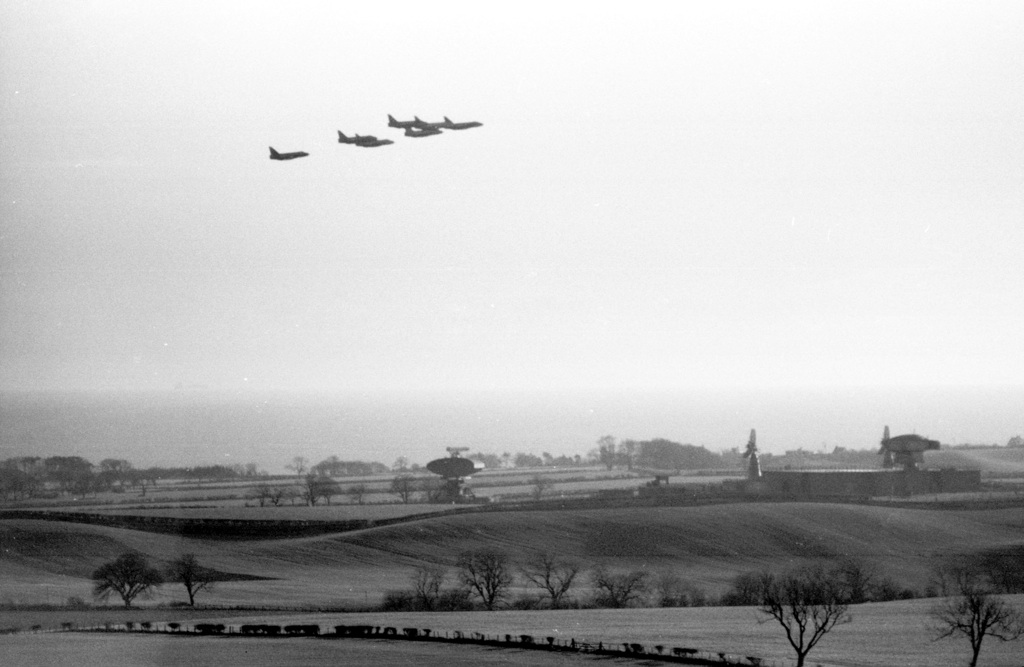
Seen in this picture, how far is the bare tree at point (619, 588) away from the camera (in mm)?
54156

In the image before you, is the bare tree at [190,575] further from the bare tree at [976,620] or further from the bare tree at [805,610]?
the bare tree at [976,620]

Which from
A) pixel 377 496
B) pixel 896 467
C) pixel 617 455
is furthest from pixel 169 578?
pixel 617 455

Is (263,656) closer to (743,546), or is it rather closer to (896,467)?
(743,546)

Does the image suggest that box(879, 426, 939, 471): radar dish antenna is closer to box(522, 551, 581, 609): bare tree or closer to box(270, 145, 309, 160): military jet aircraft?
box(522, 551, 581, 609): bare tree

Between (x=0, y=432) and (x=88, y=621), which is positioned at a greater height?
(x=0, y=432)

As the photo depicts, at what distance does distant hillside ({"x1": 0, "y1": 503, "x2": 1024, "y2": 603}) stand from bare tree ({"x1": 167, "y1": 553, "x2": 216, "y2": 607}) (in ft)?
7.13

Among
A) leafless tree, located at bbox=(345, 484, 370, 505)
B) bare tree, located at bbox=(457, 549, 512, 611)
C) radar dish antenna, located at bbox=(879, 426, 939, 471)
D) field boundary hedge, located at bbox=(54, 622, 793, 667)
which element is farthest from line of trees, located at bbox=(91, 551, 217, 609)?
radar dish antenna, located at bbox=(879, 426, 939, 471)

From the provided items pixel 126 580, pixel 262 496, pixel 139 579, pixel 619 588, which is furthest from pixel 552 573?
pixel 262 496

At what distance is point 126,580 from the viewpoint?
5441cm

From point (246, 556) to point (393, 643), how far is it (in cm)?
2949

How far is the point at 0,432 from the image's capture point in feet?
204

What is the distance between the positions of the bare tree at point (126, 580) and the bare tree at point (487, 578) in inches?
526

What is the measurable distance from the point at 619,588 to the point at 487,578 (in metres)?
5.63

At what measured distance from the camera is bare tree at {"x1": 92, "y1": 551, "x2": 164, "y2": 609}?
53.8 meters
